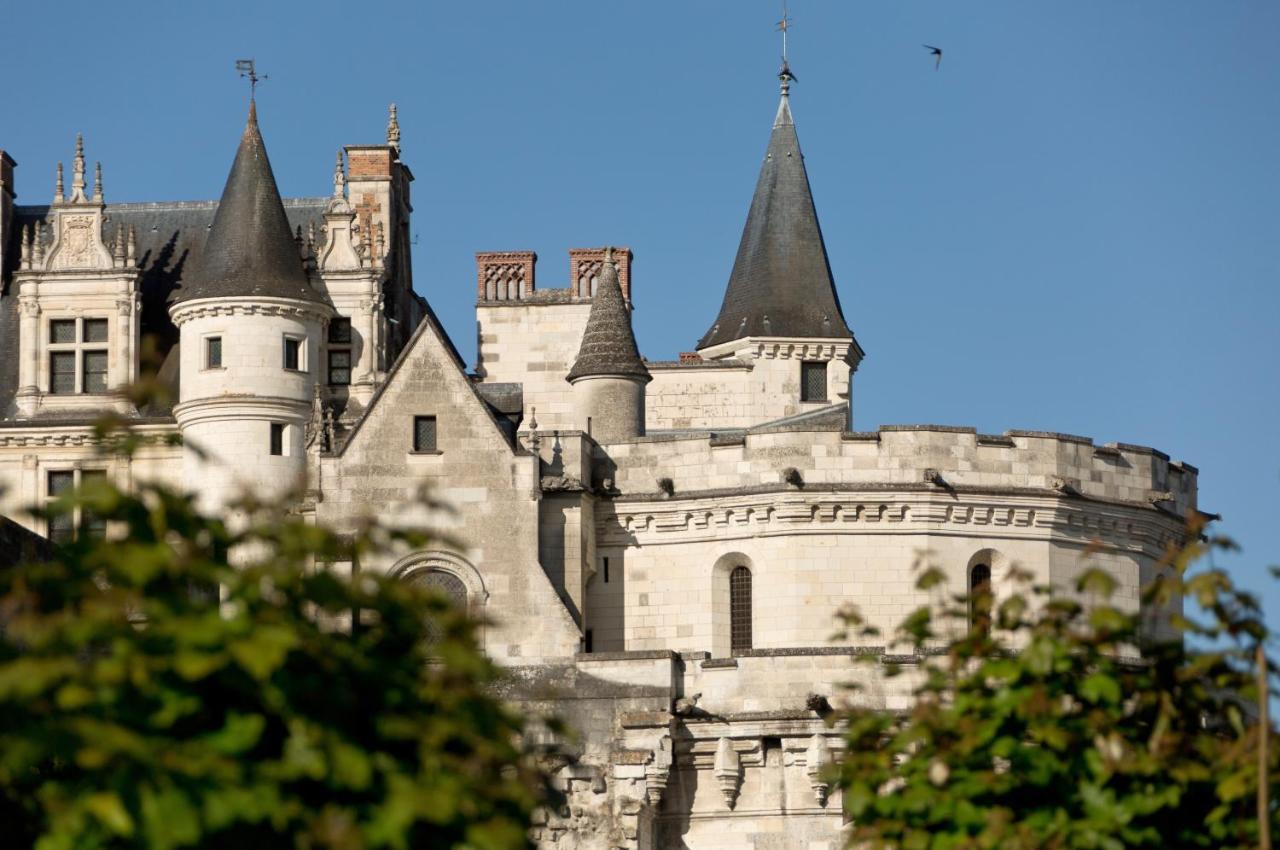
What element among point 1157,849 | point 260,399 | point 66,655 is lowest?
point 1157,849

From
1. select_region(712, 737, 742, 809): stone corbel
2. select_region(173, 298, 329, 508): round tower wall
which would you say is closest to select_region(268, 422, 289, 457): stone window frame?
select_region(173, 298, 329, 508): round tower wall

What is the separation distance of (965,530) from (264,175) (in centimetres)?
1602

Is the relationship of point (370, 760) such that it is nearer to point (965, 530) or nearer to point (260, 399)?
point (965, 530)

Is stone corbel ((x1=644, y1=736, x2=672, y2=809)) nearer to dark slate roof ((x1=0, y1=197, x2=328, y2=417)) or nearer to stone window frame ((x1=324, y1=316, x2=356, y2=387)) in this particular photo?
stone window frame ((x1=324, y1=316, x2=356, y2=387))

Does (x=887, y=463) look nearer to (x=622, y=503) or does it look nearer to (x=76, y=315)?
(x=622, y=503)

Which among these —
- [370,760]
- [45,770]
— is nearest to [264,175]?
[45,770]

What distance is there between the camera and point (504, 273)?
5909cm

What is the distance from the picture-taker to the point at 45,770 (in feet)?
85.1

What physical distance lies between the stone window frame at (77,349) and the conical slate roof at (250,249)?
2.85 m

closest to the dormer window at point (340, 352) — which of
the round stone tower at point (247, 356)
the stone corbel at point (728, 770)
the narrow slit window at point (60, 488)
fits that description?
the round stone tower at point (247, 356)

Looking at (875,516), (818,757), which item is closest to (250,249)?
(875,516)

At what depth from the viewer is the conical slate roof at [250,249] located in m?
48.1

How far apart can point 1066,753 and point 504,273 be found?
138 feet

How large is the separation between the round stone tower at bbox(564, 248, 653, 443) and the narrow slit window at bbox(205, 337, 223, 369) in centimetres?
672
